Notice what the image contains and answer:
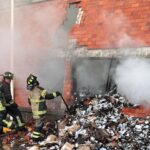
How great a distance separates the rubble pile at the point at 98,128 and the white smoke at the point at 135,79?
0.19 meters

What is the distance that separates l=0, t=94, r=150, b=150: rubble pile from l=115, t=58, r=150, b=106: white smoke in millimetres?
190

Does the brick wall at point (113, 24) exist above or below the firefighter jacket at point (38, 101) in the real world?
above

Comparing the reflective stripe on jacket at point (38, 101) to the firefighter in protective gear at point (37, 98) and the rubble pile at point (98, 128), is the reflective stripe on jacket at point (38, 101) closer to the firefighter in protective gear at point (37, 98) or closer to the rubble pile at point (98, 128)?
the firefighter in protective gear at point (37, 98)

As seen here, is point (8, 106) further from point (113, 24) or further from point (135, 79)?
point (135, 79)

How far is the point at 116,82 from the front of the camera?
9.43 meters

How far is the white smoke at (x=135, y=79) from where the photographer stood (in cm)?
877

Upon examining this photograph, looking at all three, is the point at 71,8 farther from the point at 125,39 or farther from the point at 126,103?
the point at 126,103

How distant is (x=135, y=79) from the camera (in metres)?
8.95

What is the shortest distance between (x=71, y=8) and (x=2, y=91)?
265 centimetres

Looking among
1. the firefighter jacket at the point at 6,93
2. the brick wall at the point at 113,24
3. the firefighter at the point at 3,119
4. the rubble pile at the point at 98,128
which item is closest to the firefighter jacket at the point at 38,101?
the rubble pile at the point at 98,128

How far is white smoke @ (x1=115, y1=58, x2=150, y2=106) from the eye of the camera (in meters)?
8.77

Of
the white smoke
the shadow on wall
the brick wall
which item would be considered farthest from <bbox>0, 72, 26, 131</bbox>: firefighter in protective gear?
the white smoke

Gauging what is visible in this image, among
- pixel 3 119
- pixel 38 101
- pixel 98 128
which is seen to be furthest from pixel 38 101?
pixel 98 128

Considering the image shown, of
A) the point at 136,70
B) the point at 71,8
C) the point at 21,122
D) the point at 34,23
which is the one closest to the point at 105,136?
the point at 136,70
